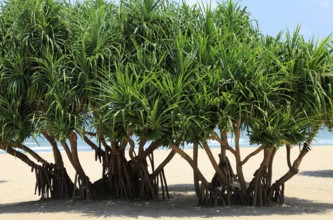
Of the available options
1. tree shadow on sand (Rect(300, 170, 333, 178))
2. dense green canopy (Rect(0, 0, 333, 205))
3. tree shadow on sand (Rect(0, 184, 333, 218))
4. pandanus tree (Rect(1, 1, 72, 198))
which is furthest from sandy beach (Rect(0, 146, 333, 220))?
tree shadow on sand (Rect(300, 170, 333, 178))

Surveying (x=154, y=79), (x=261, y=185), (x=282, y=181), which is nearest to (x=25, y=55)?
(x=154, y=79)

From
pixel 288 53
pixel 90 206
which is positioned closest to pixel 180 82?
pixel 288 53

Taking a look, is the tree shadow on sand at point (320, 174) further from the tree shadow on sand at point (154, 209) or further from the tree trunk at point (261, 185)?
the tree trunk at point (261, 185)

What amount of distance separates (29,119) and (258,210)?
4400 millimetres

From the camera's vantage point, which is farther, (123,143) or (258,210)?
(123,143)

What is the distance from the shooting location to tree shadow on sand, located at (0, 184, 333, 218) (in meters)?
10.7

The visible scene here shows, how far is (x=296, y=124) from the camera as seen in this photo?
1052cm

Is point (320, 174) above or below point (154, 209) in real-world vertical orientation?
above

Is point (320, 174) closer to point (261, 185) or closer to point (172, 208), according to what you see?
point (261, 185)

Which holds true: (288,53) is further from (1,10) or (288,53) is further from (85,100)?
(1,10)

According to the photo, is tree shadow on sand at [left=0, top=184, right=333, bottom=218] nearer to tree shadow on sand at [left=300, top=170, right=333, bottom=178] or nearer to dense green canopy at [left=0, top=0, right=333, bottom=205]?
dense green canopy at [left=0, top=0, right=333, bottom=205]

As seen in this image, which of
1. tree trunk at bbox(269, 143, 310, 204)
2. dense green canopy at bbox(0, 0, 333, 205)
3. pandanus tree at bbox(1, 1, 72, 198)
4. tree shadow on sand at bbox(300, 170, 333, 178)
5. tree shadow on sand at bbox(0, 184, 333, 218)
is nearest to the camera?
dense green canopy at bbox(0, 0, 333, 205)

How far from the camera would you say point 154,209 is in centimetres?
1124

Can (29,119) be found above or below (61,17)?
below
